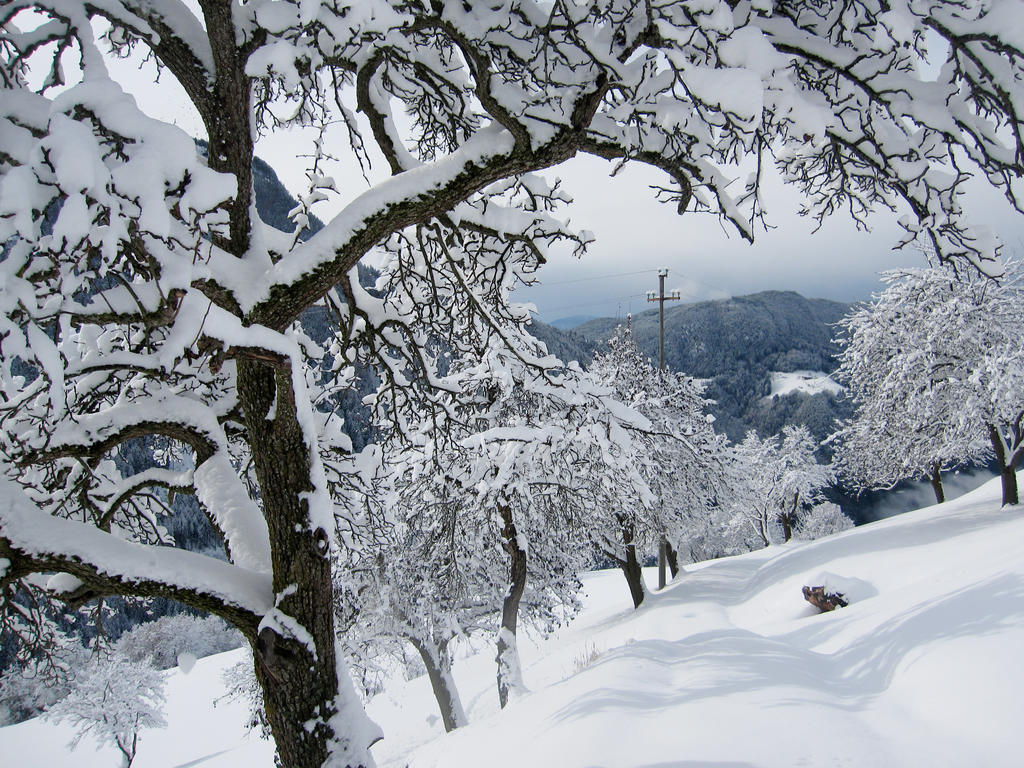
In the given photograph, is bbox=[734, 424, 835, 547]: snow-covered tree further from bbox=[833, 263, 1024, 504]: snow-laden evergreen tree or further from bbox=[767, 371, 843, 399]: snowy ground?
bbox=[767, 371, 843, 399]: snowy ground

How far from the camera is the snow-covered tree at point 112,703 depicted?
2648cm

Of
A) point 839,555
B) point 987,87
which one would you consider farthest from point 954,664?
point 839,555

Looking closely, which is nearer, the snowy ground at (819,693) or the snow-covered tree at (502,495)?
the snowy ground at (819,693)

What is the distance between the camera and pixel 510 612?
10.6 metres

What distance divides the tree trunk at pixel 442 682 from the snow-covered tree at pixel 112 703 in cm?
2111

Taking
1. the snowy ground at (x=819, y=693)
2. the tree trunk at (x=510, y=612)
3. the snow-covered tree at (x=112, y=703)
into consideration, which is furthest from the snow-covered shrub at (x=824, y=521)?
the snow-covered tree at (x=112, y=703)

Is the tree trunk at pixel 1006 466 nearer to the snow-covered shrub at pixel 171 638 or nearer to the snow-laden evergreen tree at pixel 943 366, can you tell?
the snow-laden evergreen tree at pixel 943 366

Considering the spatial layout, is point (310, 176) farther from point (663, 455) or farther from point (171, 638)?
point (171, 638)

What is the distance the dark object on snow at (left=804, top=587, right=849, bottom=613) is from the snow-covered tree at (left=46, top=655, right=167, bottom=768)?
30.4 metres

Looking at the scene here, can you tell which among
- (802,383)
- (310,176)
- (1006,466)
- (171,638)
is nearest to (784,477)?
(1006,466)

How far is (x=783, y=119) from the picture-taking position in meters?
2.58

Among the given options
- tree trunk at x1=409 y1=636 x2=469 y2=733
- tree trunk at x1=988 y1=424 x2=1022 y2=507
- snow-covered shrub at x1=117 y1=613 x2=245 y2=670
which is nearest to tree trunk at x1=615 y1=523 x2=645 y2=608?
tree trunk at x1=409 y1=636 x2=469 y2=733

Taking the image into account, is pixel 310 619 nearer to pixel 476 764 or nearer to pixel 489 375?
pixel 476 764

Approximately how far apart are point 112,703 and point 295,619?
110 ft
